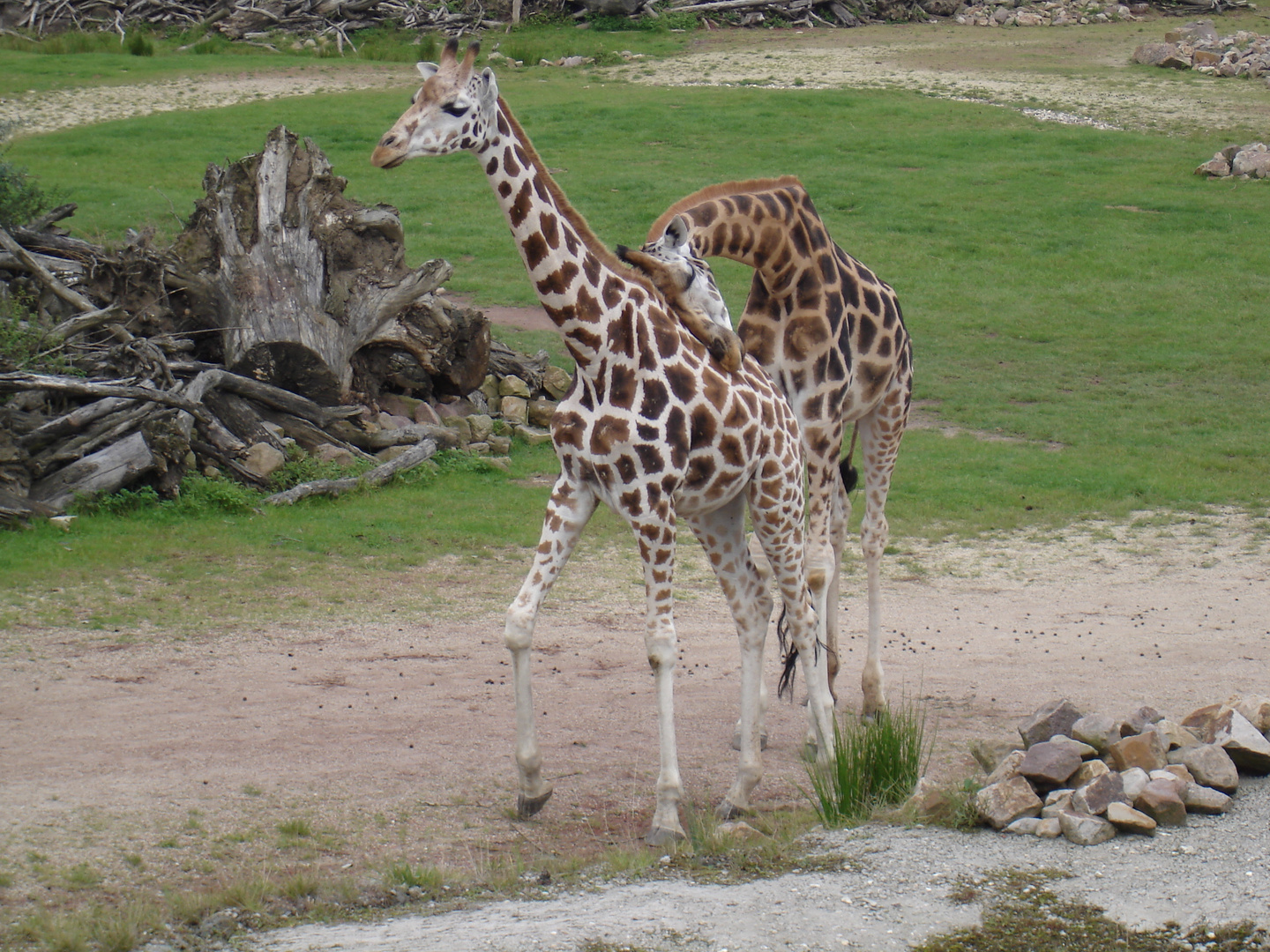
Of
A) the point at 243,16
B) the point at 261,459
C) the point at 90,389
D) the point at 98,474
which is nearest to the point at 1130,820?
the point at 261,459

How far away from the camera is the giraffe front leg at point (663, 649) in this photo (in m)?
5.50

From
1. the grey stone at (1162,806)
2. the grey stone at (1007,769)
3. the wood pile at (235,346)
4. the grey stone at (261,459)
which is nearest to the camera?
the grey stone at (1162,806)

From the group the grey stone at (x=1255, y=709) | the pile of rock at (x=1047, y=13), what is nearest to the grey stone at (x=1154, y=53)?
the pile of rock at (x=1047, y=13)

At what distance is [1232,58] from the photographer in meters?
30.1

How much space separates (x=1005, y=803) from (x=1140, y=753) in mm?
753

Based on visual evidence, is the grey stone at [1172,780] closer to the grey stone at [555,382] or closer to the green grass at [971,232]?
the green grass at [971,232]

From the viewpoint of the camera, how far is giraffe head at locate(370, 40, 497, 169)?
495 cm

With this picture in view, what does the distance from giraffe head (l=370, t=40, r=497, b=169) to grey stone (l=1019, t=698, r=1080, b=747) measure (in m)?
3.75

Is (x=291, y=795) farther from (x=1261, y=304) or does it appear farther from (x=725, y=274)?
(x=1261, y=304)

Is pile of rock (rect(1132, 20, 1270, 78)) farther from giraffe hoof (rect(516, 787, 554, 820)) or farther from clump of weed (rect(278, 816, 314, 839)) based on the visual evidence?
clump of weed (rect(278, 816, 314, 839))

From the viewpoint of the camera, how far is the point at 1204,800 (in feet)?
17.5

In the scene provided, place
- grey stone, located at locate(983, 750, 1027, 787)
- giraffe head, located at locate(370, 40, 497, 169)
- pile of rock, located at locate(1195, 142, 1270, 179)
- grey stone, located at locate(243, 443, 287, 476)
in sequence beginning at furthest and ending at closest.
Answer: pile of rock, located at locate(1195, 142, 1270, 179)
grey stone, located at locate(243, 443, 287, 476)
grey stone, located at locate(983, 750, 1027, 787)
giraffe head, located at locate(370, 40, 497, 169)

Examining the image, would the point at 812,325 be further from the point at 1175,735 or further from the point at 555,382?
the point at 555,382

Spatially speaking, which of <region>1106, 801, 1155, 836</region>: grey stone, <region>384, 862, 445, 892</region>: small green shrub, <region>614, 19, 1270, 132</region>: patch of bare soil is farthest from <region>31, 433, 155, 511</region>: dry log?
<region>614, 19, 1270, 132</region>: patch of bare soil
